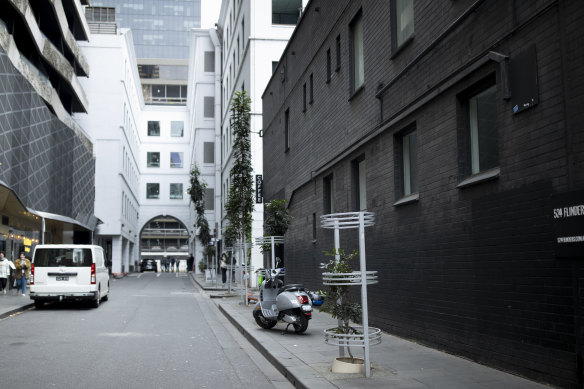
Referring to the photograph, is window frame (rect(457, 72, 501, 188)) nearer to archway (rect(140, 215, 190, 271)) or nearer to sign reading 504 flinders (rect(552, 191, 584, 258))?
sign reading 504 flinders (rect(552, 191, 584, 258))

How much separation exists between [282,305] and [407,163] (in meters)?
3.57

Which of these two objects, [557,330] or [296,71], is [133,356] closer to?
[557,330]

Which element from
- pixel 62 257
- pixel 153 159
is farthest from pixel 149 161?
pixel 62 257

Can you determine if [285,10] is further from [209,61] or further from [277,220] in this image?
[209,61]

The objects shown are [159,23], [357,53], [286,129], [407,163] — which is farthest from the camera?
[159,23]

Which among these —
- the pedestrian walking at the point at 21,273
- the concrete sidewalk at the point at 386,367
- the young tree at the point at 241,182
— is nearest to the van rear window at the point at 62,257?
the pedestrian walking at the point at 21,273

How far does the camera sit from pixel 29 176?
27125mm

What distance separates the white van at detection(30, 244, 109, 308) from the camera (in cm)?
1786

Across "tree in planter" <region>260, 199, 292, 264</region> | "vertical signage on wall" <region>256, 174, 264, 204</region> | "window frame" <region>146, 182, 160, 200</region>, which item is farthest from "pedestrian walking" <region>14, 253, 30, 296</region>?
"window frame" <region>146, 182, 160, 200</region>

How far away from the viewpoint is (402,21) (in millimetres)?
10945

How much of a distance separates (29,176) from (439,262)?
75.6ft

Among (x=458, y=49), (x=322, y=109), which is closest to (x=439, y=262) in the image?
(x=458, y=49)

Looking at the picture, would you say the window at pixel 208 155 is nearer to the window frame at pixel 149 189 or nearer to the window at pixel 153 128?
the window frame at pixel 149 189

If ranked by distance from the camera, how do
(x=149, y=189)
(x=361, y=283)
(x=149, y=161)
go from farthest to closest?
(x=149, y=161)
(x=149, y=189)
(x=361, y=283)
